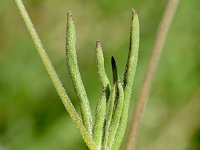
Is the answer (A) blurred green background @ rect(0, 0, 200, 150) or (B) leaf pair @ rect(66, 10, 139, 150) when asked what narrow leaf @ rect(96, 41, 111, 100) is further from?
(A) blurred green background @ rect(0, 0, 200, 150)

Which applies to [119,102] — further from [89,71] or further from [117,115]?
[89,71]

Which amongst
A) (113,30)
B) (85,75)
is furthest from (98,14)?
(85,75)

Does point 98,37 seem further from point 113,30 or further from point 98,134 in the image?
point 98,134

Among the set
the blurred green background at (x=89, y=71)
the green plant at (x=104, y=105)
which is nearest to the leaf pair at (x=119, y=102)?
the green plant at (x=104, y=105)

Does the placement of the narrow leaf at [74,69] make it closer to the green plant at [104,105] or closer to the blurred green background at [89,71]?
the green plant at [104,105]

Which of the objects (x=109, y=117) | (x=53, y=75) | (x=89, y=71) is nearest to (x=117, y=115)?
(x=109, y=117)

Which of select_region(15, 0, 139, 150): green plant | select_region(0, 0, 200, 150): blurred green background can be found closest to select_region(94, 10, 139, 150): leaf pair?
select_region(15, 0, 139, 150): green plant
